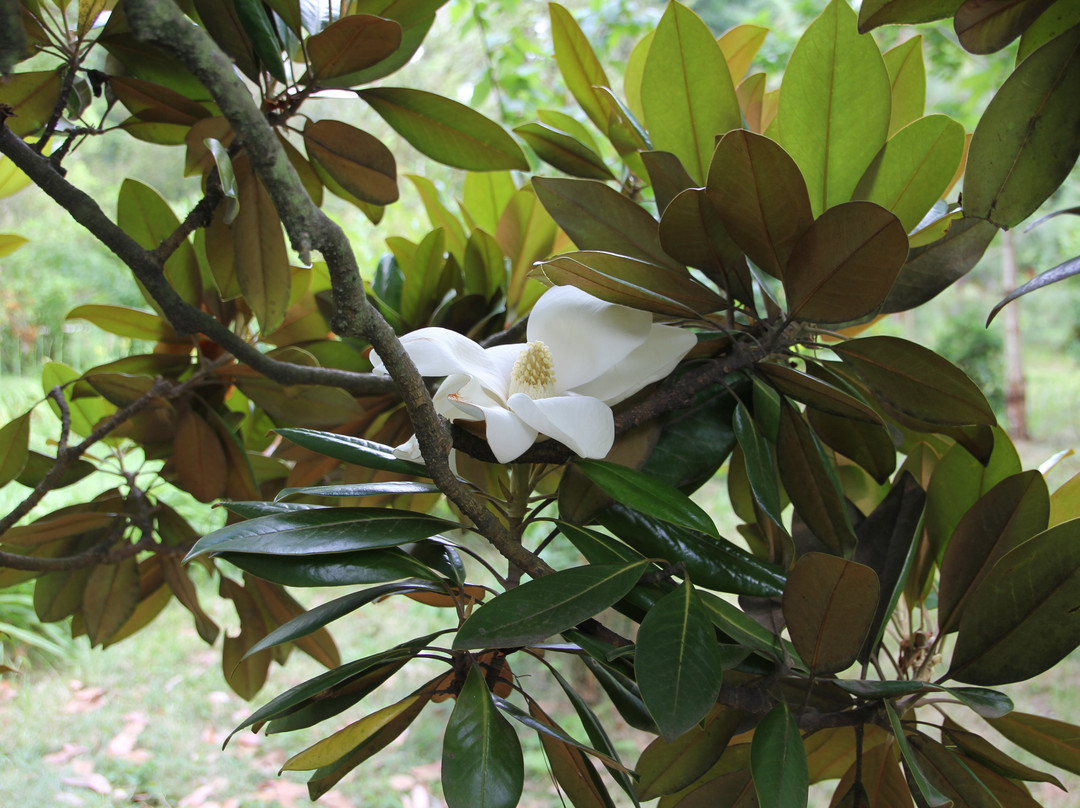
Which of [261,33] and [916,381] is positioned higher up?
[261,33]

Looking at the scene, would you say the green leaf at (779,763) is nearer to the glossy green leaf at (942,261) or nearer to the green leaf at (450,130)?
the glossy green leaf at (942,261)

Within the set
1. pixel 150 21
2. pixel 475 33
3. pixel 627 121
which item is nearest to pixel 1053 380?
pixel 475 33

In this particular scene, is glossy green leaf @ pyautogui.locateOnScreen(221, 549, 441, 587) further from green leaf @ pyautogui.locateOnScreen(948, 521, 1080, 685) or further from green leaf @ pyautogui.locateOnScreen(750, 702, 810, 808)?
green leaf @ pyautogui.locateOnScreen(948, 521, 1080, 685)

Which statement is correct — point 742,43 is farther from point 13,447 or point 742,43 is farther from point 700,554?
point 13,447

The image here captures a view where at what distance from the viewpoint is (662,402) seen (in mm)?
445

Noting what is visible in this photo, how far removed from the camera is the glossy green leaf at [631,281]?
15.1 inches

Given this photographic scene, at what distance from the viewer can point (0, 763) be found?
1240 millimetres

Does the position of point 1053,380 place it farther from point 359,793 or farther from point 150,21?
point 150,21

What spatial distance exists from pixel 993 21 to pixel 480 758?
0.46m

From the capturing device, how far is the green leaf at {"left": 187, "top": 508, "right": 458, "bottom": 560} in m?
0.35

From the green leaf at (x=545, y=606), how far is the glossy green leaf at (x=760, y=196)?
20 centimetres

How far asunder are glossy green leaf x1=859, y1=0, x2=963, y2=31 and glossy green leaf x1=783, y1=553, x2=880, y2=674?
286 millimetres

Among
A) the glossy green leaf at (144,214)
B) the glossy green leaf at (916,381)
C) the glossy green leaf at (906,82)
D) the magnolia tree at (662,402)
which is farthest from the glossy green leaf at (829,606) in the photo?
the glossy green leaf at (144,214)

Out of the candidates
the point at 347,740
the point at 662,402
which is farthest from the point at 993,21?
the point at 347,740
